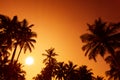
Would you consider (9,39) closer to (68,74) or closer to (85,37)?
(85,37)

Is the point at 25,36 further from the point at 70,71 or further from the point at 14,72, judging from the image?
the point at 70,71

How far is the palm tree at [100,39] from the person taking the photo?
41.2 m

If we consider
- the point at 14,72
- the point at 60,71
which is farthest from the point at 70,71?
the point at 14,72

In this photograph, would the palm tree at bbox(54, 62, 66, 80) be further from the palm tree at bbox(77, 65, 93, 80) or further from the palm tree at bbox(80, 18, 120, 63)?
the palm tree at bbox(80, 18, 120, 63)

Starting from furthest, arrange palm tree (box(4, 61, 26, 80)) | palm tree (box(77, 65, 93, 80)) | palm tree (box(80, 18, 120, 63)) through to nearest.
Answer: palm tree (box(77, 65, 93, 80))
palm tree (box(4, 61, 26, 80))
palm tree (box(80, 18, 120, 63))

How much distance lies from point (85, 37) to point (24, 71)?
865 inches

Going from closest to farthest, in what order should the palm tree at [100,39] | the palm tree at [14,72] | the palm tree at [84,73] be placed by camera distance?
the palm tree at [100,39]
the palm tree at [14,72]
the palm tree at [84,73]

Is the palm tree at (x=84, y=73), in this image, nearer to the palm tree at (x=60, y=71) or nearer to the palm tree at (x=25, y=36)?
the palm tree at (x=60, y=71)

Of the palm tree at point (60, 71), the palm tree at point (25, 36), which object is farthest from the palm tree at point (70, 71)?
the palm tree at point (25, 36)

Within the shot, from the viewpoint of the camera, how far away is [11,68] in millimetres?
51594

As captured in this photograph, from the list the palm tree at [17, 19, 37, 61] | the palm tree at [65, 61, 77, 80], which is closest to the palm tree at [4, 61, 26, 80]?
the palm tree at [17, 19, 37, 61]

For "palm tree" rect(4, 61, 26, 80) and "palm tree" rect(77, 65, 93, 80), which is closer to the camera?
"palm tree" rect(4, 61, 26, 80)

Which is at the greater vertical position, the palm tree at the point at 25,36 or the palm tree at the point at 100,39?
the palm tree at the point at 25,36

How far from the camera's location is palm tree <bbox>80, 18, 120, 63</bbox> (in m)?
41.2
